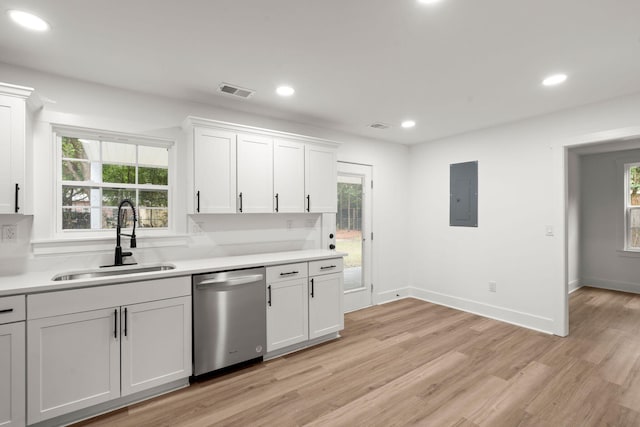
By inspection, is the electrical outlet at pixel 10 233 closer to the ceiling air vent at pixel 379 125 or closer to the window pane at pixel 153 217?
the window pane at pixel 153 217

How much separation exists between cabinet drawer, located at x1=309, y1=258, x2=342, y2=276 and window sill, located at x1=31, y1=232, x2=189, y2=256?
130cm

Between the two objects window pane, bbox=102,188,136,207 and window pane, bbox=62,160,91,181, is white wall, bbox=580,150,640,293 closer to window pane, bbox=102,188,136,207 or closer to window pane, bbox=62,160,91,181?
window pane, bbox=102,188,136,207

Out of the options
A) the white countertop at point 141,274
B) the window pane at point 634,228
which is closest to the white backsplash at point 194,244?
the white countertop at point 141,274

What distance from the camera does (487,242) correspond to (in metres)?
Answer: 4.25

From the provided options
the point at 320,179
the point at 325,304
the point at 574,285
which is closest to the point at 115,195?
the point at 320,179

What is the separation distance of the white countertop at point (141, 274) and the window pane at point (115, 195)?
0.68 metres

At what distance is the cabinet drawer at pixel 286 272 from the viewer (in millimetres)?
3023

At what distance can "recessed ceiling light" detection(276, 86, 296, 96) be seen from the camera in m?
2.93

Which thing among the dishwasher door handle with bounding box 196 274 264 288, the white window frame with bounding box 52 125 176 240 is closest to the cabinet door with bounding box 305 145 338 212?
the dishwasher door handle with bounding box 196 274 264 288

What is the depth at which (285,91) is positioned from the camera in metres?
3.00

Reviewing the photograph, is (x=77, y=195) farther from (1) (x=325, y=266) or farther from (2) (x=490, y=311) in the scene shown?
(2) (x=490, y=311)

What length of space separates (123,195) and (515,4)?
11.0 ft

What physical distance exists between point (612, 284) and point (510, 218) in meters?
3.36

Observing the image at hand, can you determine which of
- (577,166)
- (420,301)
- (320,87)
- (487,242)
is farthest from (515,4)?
(577,166)
